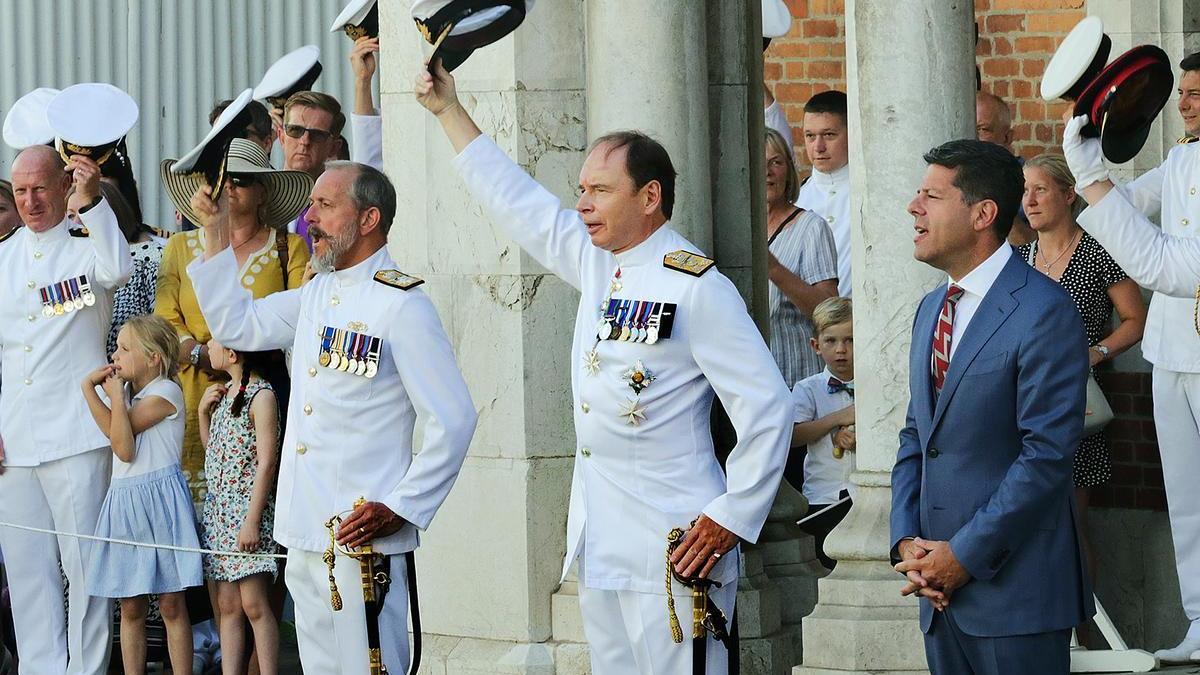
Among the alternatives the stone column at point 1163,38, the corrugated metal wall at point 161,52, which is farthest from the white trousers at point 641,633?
the corrugated metal wall at point 161,52

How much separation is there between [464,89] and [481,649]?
1.76 meters

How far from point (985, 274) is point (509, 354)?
2241 mm

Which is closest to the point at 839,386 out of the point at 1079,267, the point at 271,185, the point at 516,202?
the point at 1079,267

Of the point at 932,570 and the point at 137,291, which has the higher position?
the point at 137,291

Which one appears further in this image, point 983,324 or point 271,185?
point 271,185

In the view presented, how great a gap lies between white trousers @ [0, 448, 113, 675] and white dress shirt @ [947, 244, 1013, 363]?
3.77 meters

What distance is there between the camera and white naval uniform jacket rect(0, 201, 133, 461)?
7.64m

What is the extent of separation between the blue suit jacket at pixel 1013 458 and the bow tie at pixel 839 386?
276cm

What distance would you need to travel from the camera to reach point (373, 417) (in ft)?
18.6

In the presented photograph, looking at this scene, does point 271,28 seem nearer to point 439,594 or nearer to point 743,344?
point 439,594

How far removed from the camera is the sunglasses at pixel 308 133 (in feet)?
27.0

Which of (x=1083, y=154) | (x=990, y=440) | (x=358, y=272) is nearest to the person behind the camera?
(x=990, y=440)

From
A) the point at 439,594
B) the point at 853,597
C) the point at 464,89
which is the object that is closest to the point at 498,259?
the point at 464,89

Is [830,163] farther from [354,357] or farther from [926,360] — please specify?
[926,360]
